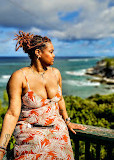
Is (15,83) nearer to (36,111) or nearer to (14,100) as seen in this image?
(14,100)

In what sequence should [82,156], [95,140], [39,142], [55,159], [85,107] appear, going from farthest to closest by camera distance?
[85,107], [82,156], [95,140], [39,142], [55,159]

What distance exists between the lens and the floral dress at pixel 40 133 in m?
1.72

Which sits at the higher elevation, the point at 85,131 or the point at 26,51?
the point at 26,51

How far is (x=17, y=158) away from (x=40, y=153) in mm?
229

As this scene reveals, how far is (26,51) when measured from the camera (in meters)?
2.21

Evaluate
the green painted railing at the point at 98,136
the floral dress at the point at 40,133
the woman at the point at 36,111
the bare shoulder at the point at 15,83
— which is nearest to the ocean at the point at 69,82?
the woman at the point at 36,111

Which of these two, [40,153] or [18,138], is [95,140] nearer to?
[40,153]

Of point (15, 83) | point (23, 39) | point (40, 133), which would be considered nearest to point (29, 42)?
point (23, 39)

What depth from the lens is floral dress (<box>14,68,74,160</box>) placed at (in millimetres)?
1719

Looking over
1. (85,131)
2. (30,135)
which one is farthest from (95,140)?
(30,135)

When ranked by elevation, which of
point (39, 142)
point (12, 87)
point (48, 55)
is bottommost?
point (39, 142)

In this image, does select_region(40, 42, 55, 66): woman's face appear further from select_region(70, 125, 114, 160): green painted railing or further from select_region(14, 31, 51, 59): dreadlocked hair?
select_region(70, 125, 114, 160): green painted railing

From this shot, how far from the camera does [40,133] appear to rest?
1.88m

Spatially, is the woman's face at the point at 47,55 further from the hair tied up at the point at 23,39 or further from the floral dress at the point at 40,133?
the floral dress at the point at 40,133
